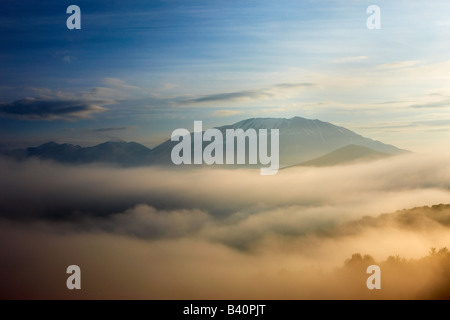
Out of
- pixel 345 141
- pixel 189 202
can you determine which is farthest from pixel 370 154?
pixel 189 202

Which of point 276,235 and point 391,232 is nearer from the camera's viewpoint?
point 391,232

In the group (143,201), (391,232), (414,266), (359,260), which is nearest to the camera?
(414,266)

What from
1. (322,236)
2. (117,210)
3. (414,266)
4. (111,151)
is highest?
(111,151)

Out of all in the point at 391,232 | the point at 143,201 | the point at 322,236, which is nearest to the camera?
the point at 391,232

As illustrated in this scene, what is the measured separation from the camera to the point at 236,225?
4269 cm

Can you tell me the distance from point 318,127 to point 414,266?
17.2 meters

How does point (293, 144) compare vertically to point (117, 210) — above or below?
above

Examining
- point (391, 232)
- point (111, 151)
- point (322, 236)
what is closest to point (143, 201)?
point (111, 151)

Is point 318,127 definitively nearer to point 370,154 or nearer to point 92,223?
point 370,154

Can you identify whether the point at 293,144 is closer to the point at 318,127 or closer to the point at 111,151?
Result: the point at 318,127

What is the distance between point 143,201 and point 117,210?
270cm

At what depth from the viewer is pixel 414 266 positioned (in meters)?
27.3

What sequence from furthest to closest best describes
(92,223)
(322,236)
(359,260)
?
(92,223) → (322,236) → (359,260)

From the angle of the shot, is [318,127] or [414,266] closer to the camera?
[414,266]
